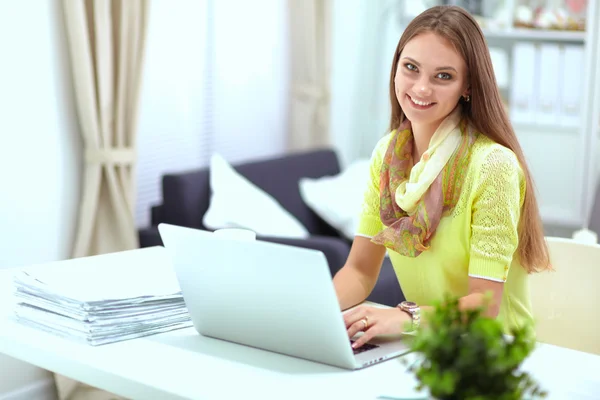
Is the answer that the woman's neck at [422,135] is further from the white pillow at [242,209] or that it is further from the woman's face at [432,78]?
the white pillow at [242,209]

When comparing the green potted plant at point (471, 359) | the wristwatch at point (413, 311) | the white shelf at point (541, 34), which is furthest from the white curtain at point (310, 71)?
the green potted plant at point (471, 359)

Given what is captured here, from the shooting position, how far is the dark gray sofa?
118 inches

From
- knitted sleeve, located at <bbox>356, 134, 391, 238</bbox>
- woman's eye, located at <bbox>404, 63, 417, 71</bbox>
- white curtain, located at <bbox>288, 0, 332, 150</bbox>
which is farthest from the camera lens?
white curtain, located at <bbox>288, 0, 332, 150</bbox>

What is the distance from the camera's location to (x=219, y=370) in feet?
4.32

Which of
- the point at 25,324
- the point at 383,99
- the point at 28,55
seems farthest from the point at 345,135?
the point at 25,324

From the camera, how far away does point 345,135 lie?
4801 mm

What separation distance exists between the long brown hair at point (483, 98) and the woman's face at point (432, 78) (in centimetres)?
2

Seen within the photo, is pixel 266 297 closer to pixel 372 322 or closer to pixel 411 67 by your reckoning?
pixel 372 322

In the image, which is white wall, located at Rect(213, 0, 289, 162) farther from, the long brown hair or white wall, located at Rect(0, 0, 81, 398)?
the long brown hair

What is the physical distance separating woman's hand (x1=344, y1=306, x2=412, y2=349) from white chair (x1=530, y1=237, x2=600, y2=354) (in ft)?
1.77

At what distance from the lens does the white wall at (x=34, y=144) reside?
2.82 m

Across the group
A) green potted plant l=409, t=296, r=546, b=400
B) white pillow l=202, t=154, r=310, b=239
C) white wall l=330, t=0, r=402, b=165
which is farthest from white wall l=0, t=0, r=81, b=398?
green potted plant l=409, t=296, r=546, b=400

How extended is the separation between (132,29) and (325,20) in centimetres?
143

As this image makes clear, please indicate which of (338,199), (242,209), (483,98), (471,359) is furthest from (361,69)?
(471,359)
